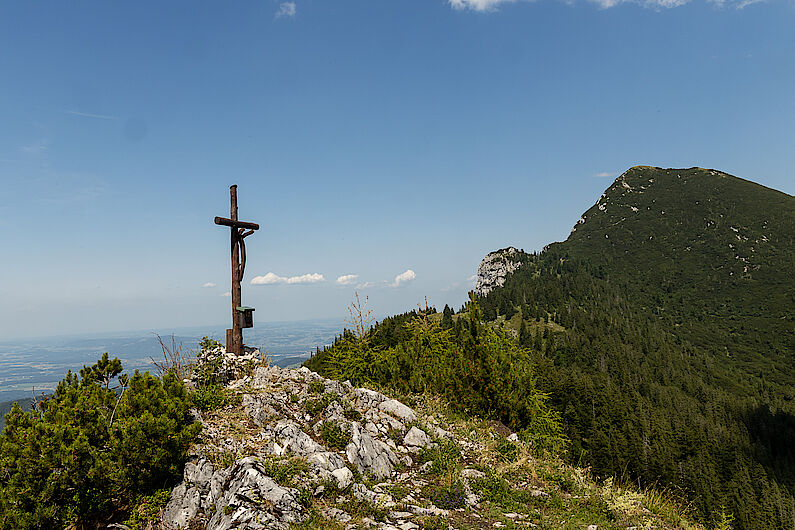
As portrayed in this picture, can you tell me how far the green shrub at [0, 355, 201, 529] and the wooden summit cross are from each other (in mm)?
3914

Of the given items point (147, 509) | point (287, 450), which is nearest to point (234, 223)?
point (287, 450)

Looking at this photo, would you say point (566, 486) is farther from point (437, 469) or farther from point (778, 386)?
point (778, 386)

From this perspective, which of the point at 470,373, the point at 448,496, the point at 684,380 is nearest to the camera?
the point at 448,496

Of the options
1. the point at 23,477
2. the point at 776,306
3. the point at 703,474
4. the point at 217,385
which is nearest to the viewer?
the point at 23,477

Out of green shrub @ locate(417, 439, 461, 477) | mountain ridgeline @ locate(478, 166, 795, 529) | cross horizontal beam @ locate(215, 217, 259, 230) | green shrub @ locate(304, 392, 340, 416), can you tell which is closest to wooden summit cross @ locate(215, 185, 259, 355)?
cross horizontal beam @ locate(215, 217, 259, 230)

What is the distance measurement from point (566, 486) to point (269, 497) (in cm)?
785

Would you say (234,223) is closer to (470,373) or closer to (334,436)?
(334,436)

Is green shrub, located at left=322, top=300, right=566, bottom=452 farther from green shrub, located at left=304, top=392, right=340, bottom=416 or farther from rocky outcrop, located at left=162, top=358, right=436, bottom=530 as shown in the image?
green shrub, located at left=304, top=392, right=340, bottom=416

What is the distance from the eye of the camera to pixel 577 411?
76250 mm

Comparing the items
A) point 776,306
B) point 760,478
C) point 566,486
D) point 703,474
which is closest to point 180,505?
point 566,486

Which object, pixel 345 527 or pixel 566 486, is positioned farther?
pixel 566 486

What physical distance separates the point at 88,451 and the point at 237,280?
668 cm

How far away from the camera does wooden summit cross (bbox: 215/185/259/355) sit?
13211 mm

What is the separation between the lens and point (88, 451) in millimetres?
7492
